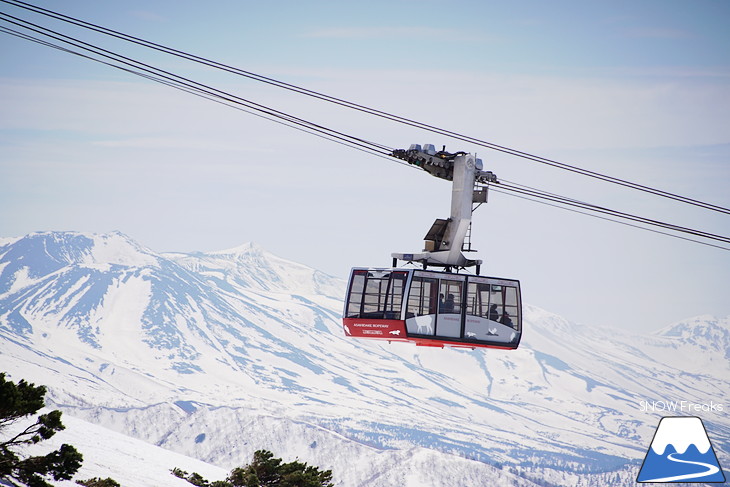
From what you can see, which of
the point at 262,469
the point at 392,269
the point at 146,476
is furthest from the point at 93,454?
the point at 392,269

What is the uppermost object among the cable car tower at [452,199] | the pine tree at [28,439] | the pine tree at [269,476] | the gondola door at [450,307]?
the cable car tower at [452,199]

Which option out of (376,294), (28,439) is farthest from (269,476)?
(376,294)

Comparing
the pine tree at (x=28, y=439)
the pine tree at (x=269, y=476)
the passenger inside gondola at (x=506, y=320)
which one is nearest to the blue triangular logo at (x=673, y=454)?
the passenger inside gondola at (x=506, y=320)

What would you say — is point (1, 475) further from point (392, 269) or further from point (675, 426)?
point (675, 426)

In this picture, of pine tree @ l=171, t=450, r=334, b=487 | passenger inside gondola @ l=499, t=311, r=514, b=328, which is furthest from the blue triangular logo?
pine tree @ l=171, t=450, r=334, b=487

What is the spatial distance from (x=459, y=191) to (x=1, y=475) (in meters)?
21.4

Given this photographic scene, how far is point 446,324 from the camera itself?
40312 mm

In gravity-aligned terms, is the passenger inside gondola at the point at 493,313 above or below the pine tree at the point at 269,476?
above

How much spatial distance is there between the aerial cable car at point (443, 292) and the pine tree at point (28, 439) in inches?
498

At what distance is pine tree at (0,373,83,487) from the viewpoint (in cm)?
3838

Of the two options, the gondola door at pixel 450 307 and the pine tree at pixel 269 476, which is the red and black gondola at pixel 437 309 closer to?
the gondola door at pixel 450 307

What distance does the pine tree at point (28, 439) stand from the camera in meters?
38.4

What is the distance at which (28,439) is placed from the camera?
133 feet

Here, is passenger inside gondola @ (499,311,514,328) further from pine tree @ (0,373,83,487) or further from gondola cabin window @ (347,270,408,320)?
pine tree @ (0,373,83,487)
